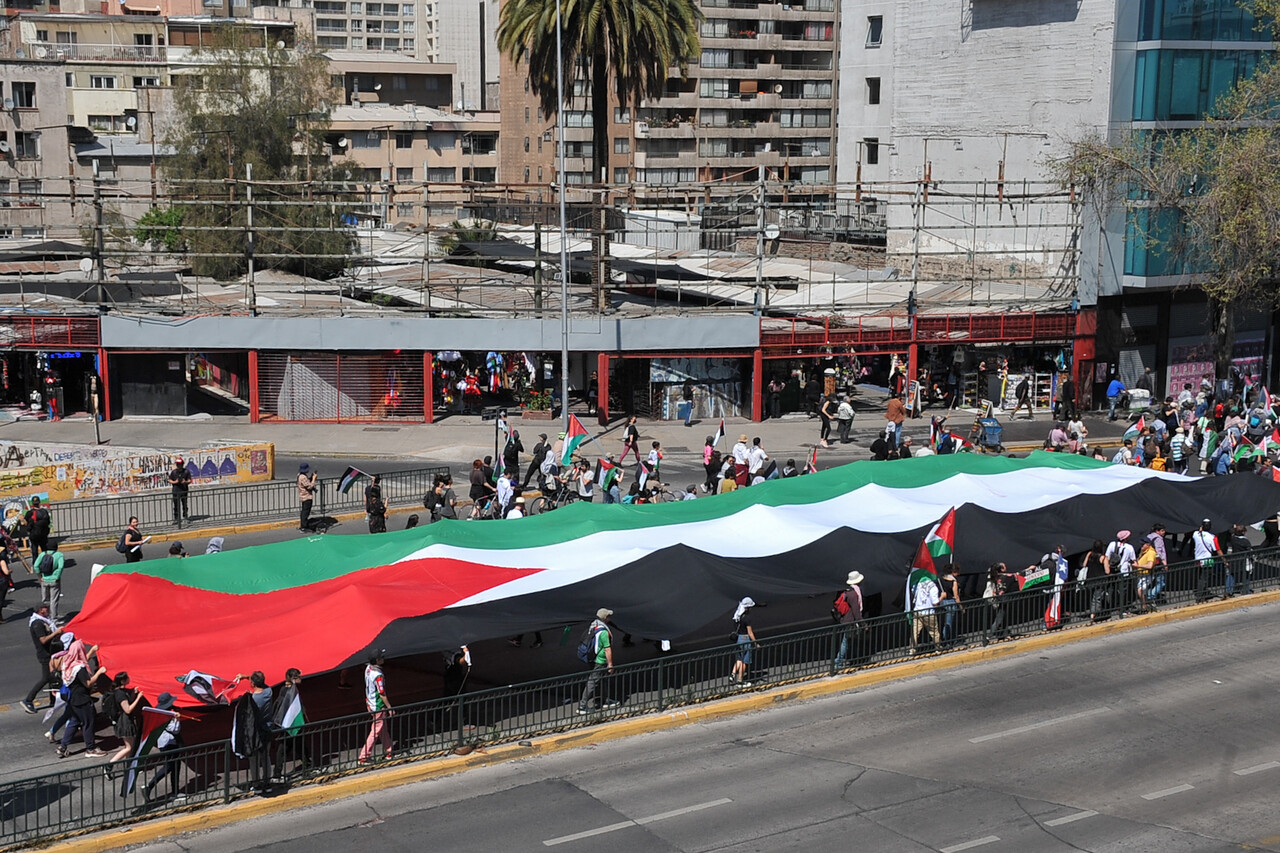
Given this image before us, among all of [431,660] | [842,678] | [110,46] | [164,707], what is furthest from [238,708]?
[110,46]

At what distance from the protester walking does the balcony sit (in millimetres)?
88138

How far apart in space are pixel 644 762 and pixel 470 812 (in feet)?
8.92

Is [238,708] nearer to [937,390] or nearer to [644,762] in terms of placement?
[644,762]

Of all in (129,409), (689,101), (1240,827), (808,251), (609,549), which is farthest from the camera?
(689,101)

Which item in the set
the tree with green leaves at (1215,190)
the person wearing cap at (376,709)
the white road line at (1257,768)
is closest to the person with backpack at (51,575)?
the person wearing cap at (376,709)

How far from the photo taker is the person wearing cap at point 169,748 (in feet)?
54.1

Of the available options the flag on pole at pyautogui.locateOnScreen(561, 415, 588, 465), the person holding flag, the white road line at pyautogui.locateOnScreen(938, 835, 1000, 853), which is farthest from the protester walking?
the flag on pole at pyautogui.locateOnScreen(561, 415, 588, 465)

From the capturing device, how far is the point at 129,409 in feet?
149

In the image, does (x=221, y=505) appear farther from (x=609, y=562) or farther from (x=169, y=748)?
(x=169, y=748)

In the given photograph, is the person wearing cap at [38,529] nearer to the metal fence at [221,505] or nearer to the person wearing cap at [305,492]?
the metal fence at [221,505]

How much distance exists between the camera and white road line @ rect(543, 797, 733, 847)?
15.8 meters

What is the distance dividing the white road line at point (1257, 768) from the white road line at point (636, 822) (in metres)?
6.68

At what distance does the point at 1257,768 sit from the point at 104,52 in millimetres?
104342

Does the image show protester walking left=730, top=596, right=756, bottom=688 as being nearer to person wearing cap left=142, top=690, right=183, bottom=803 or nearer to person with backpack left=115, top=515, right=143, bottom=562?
person wearing cap left=142, top=690, right=183, bottom=803
